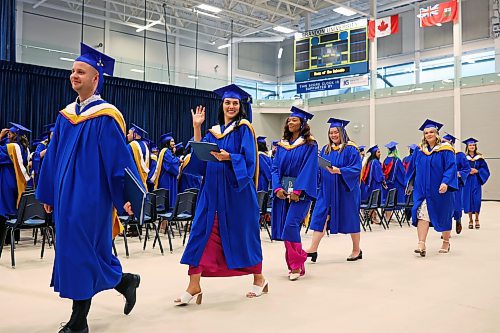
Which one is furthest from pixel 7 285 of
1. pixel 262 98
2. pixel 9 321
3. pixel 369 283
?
pixel 262 98

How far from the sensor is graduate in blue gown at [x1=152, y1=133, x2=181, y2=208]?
8039 millimetres

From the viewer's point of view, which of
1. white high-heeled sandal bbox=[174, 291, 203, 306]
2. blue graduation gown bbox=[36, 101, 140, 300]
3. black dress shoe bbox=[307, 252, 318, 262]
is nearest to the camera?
blue graduation gown bbox=[36, 101, 140, 300]

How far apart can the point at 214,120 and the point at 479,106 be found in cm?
899

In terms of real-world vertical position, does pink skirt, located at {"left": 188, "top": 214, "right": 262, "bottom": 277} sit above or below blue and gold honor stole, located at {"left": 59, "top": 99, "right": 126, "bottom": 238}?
below

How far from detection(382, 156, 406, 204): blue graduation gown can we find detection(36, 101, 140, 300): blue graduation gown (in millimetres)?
8142

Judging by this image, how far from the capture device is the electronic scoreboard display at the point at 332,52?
14888 millimetres

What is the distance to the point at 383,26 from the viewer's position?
52.5 ft

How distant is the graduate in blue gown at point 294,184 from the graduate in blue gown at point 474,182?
5789mm

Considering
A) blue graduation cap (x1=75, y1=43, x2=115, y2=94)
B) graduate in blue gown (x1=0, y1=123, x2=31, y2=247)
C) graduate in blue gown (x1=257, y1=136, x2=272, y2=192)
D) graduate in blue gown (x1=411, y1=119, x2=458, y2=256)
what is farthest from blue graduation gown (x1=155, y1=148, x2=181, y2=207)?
blue graduation cap (x1=75, y1=43, x2=115, y2=94)

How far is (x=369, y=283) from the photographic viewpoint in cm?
427

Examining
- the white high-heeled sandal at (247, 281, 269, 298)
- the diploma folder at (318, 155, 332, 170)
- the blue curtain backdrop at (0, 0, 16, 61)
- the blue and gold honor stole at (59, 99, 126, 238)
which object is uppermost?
the blue curtain backdrop at (0, 0, 16, 61)

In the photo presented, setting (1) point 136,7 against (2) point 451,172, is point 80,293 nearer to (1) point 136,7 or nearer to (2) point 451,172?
(2) point 451,172

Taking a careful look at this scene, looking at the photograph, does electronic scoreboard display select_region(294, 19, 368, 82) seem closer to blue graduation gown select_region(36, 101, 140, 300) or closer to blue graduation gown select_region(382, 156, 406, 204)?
blue graduation gown select_region(382, 156, 406, 204)

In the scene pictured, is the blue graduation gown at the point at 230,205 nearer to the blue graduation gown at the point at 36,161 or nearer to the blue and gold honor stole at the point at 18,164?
the blue and gold honor stole at the point at 18,164
